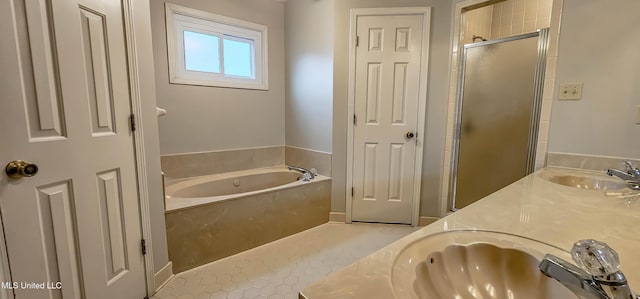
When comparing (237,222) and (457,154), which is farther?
(457,154)

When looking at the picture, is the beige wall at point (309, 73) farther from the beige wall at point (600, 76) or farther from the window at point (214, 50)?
the beige wall at point (600, 76)

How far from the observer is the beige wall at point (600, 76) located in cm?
147

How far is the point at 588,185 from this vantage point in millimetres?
1449

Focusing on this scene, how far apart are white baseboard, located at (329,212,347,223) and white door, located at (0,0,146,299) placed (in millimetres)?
1669

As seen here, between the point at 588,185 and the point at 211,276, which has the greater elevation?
the point at 588,185

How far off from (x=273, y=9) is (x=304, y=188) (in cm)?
202

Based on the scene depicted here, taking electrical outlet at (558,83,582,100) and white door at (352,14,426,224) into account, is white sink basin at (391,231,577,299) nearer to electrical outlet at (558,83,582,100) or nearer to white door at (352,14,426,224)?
electrical outlet at (558,83,582,100)

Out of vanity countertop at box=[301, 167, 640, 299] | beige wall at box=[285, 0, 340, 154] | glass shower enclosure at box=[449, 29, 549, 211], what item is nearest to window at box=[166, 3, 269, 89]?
beige wall at box=[285, 0, 340, 154]

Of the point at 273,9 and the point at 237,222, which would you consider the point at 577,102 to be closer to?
the point at 237,222

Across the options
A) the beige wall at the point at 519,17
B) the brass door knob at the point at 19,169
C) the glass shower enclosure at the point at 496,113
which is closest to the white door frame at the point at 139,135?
the brass door knob at the point at 19,169

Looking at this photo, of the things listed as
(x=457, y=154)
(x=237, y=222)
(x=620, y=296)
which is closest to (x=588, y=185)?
(x=457, y=154)

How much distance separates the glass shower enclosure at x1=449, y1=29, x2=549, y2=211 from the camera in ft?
7.10

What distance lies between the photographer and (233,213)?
6.82 feet

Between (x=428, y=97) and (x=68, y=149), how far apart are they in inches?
97.8
